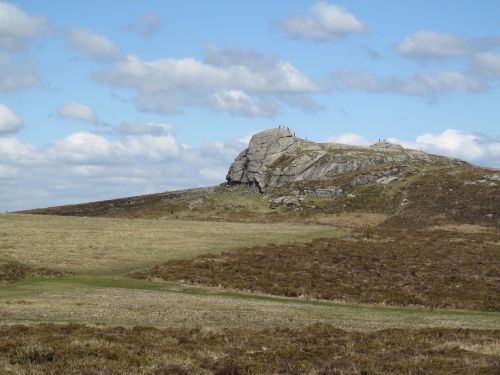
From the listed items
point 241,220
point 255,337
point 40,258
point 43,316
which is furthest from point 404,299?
point 241,220

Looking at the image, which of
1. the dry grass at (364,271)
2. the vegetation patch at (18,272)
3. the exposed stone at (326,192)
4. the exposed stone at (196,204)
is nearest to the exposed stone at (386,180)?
the exposed stone at (326,192)

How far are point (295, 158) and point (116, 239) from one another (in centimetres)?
9584

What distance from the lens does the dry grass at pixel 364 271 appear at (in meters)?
49.6

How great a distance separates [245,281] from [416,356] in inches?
1265

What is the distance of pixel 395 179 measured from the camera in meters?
136

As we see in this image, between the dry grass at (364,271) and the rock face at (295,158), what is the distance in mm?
78761

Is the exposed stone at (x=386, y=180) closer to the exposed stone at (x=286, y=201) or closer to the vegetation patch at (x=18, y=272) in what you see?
the exposed stone at (x=286, y=201)

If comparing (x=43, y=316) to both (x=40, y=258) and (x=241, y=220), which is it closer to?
(x=40, y=258)

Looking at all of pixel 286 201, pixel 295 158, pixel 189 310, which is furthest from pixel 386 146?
pixel 189 310

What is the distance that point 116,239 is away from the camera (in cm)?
7300

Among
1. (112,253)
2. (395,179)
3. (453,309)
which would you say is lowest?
(453,309)

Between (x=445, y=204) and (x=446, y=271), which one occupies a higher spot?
(x=445, y=204)

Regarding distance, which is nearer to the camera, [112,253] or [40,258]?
[40,258]

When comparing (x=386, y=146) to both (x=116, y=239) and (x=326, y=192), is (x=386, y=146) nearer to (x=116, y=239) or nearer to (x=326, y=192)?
(x=326, y=192)
